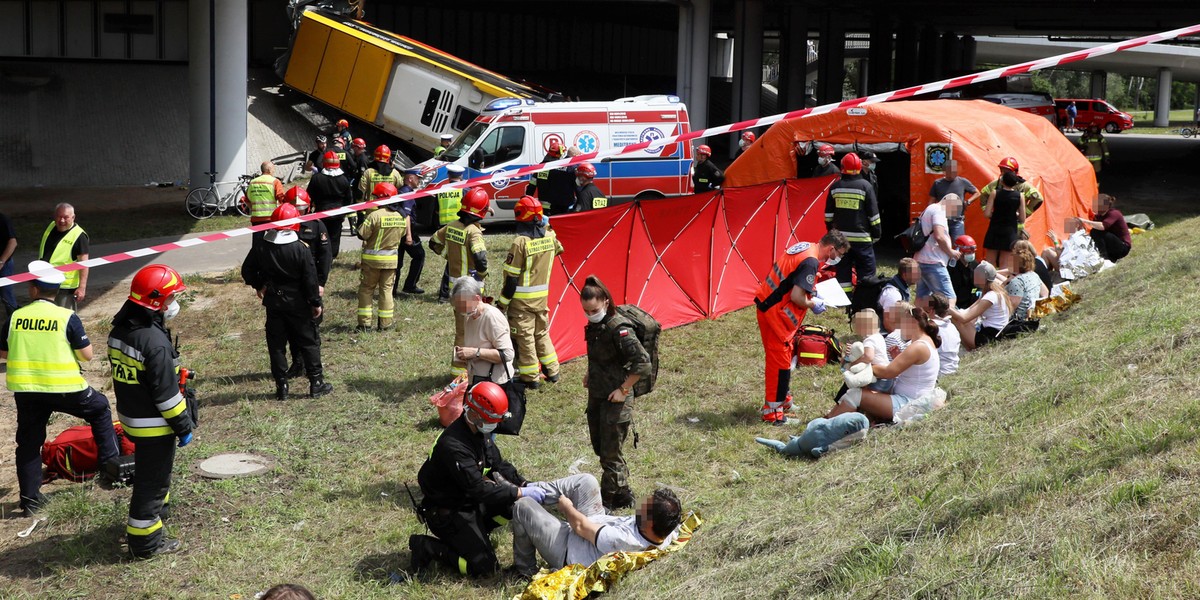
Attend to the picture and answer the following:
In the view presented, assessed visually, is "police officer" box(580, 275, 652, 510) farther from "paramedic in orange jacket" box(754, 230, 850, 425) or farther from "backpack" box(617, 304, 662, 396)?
"paramedic in orange jacket" box(754, 230, 850, 425)

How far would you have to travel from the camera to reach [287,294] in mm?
9516

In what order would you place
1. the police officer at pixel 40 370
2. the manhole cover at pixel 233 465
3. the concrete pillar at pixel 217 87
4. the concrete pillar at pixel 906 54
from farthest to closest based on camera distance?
the concrete pillar at pixel 906 54, the concrete pillar at pixel 217 87, the manhole cover at pixel 233 465, the police officer at pixel 40 370

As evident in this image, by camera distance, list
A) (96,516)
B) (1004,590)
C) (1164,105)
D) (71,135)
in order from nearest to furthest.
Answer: (1004,590) → (96,516) → (71,135) → (1164,105)

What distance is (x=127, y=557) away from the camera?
6.75 metres

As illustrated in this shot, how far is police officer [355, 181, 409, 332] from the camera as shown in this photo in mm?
11781

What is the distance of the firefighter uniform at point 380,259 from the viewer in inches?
464

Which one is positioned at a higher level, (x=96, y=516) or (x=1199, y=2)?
(x=1199, y=2)

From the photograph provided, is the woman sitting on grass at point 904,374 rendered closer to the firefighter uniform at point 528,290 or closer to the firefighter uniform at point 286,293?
the firefighter uniform at point 528,290

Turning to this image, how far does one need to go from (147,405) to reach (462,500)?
2.04 meters

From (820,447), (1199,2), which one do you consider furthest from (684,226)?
(1199,2)

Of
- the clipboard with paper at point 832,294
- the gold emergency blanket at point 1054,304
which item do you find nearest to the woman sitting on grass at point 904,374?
the clipboard with paper at point 832,294

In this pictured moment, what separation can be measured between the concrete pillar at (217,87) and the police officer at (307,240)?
8.77 meters

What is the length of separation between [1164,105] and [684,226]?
6090 centimetres

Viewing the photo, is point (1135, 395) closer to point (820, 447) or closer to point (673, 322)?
point (820, 447)
